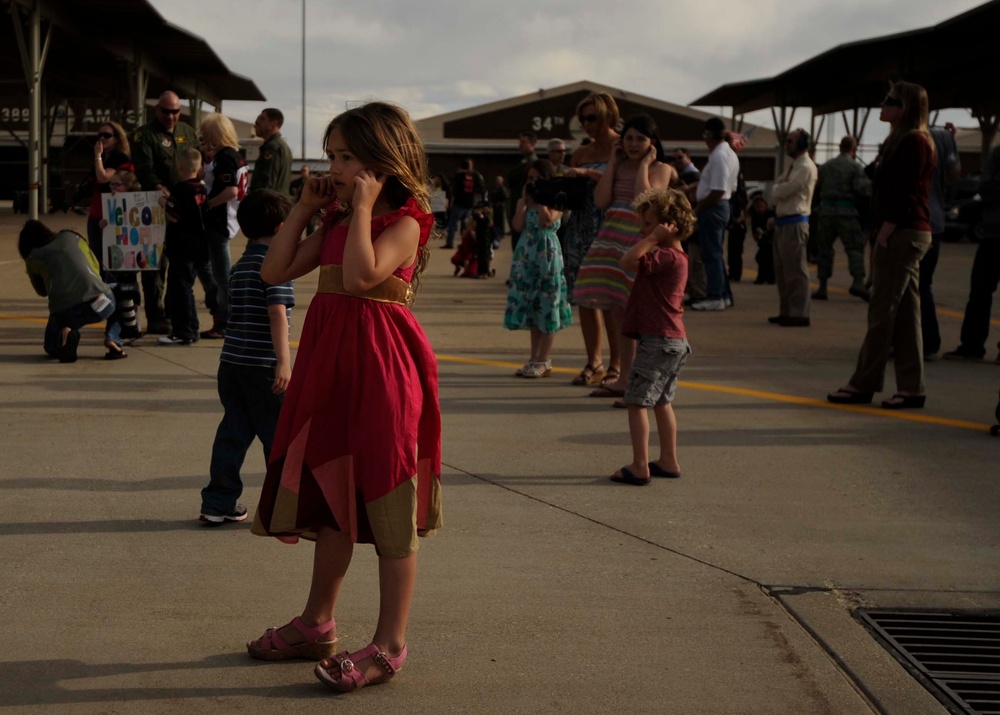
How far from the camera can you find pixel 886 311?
26.0 ft

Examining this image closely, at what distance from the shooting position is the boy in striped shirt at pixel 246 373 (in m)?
5.08

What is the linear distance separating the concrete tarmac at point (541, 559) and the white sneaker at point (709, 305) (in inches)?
214

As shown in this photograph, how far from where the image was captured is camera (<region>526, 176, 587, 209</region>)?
8812 mm

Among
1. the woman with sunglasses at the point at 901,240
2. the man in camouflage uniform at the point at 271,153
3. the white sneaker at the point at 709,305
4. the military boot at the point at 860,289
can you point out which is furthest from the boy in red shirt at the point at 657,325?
the military boot at the point at 860,289

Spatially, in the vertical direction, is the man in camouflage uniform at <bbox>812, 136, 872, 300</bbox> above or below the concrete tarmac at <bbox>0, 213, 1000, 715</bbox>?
above

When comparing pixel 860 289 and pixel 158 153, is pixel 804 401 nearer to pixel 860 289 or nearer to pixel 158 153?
pixel 158 153

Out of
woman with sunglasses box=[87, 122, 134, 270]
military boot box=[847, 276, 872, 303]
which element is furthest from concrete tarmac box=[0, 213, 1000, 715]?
military boot box=[847, 276, 872, 303]

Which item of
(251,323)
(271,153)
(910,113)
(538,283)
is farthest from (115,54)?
(251,323)

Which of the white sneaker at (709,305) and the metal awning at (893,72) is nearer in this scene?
the white sneaker at (709,305)

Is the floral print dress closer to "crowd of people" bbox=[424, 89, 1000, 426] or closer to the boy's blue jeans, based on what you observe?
"crowd of people" bbox=[424, 89, 1000, 426]

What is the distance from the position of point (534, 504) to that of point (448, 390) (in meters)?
3.06

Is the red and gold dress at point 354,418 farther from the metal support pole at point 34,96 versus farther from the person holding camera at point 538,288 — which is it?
the metal support pole at point 34,96

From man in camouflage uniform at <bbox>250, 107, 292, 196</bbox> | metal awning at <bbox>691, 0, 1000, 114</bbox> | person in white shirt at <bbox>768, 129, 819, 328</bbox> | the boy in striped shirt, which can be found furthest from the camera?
metal awning at <bbox>691, 0, 1000, 114</bbox>

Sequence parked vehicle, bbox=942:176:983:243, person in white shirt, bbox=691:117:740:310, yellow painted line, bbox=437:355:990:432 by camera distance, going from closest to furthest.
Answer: yellow painted line, bbox=437:355:990:432, person in white shirt, bbox=691:117:740:310, parked vehicle, bbox=942:176:983:243
